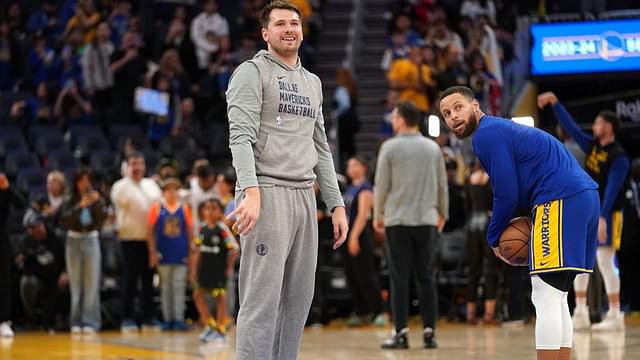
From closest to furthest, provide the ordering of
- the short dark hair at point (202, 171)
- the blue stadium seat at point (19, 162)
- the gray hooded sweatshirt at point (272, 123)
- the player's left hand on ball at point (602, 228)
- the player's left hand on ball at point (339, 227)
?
the gray hooded sweatshirt at point (272, 123) → the player's left hand on ball at point (339, 227) → the player's left hand on ball at point (602, 228) → the short dark hair at point (202, 171) → the blue stadium seat at point (19, 162)

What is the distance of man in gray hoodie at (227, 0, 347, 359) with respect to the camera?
5.43m

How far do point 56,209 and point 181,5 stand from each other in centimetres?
809

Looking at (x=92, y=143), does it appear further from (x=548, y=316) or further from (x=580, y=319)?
(x=548, y=316)

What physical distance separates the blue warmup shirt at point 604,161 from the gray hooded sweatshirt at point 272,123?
5338mm

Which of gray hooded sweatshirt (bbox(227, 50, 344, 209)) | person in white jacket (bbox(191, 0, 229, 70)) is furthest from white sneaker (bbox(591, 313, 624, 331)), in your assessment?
person in white jacket (bbox(191, 0, 229, 70))

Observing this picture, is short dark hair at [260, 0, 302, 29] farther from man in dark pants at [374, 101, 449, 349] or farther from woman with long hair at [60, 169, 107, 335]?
woman with long hair at [60, 169, 107, 335]

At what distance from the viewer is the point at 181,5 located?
2080 cm

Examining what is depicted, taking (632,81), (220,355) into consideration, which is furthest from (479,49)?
(220,355)

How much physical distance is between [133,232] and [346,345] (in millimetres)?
3942

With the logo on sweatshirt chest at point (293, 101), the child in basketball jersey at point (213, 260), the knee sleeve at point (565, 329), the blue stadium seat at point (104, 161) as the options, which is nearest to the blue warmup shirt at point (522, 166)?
the knee sleeve at point (565, 329)

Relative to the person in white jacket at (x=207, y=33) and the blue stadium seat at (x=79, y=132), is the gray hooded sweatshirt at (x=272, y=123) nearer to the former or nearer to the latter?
the blue stadium seat at (x=79, y=132)

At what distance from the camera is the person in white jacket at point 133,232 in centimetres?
1325

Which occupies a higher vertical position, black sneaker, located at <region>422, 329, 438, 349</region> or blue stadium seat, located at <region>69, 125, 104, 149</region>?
blue stadium seat, located at <region>69, 125, 104, 149</region>

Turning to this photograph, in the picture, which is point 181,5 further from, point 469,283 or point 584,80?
point 469,283
